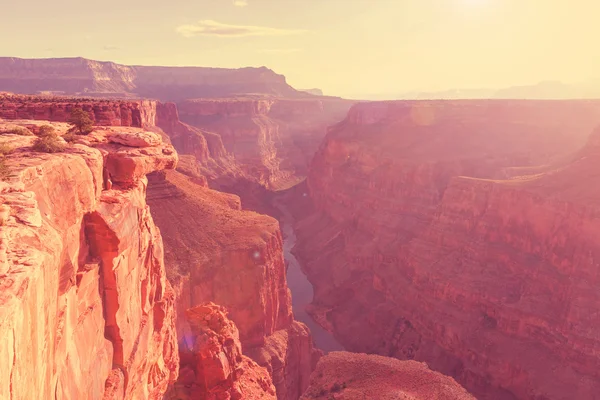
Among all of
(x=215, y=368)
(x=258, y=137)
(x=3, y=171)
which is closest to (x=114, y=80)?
(x=258, y=137)

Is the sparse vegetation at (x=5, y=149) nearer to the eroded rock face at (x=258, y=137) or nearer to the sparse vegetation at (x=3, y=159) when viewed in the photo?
the sparse vegetation at (x=3, y=159)

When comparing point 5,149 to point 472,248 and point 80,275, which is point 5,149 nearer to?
point 80,275

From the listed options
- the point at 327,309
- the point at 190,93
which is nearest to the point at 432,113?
the point at 327,309

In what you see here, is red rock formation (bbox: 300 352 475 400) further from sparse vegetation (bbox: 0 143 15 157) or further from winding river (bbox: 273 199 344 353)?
sparse vegetation (bbox: 0 143 15 157)

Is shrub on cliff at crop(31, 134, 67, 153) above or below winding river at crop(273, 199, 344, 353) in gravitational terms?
above

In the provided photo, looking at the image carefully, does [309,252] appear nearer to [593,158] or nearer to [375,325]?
[375,325]

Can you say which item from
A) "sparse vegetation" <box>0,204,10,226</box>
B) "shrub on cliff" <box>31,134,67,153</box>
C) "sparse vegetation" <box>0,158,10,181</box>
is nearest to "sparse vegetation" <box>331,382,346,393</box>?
"shrub on cliff" <box>31,134,67,153</box>
